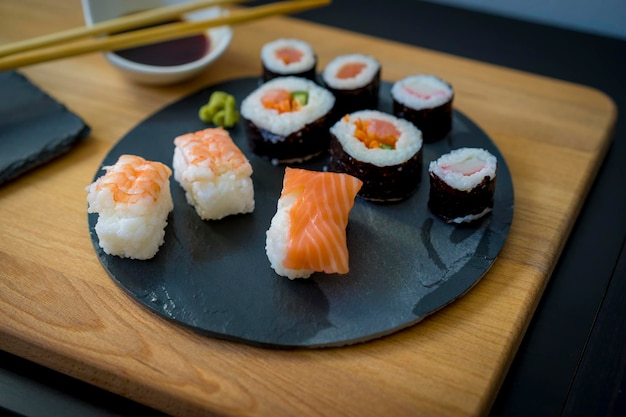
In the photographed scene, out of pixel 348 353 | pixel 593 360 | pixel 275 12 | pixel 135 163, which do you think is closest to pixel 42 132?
pixel 135 163

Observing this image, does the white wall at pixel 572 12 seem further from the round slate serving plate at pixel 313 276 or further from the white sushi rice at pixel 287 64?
the round slate serving plate at pixel 313 276

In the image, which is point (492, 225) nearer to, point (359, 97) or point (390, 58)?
point (359, 97)

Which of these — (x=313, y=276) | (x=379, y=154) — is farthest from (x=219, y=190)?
(x=379, y=154)

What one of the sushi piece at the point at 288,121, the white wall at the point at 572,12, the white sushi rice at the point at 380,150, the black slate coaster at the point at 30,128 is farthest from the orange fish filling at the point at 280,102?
the white wall at the point at 572,12

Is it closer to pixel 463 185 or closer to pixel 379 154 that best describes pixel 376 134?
pixel 379 154

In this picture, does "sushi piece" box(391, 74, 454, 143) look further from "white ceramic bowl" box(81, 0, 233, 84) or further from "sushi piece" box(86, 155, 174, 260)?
"sushi piece" box(86, 155, 174, 260)
